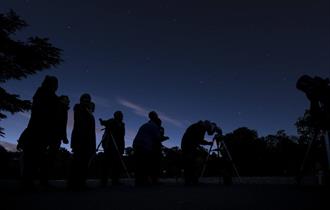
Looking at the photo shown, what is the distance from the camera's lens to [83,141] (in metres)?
6.94

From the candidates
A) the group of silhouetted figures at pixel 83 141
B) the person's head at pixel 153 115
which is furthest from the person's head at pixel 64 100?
the person's head at pixel 153 115

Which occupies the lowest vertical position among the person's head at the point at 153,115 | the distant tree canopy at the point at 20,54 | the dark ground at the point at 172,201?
the dark ground at the point at 172,201

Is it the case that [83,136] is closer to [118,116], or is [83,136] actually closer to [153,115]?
[118,116]

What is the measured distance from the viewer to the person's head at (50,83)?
266 inches

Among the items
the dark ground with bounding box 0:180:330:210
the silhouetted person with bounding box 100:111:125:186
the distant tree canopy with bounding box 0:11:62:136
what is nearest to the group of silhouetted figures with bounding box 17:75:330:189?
the silhouetted person with bounding box 100:111:125:186

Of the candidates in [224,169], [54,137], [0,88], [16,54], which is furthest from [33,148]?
[16,54]

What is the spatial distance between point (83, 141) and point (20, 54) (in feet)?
45.2

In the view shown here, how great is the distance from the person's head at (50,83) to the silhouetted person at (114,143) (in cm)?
273

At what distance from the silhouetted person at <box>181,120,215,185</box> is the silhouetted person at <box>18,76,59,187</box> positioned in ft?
12.9

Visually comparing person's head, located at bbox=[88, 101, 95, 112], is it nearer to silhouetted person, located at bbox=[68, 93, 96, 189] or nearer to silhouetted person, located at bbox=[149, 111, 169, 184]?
silhouetted person, located at bbox=[68, 93, 96, 189]

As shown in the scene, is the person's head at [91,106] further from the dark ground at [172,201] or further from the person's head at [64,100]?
the dark ground at [172,201]

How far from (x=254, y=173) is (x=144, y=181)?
4753 cm

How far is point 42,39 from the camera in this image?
17.9 metres

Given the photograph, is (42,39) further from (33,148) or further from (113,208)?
(113,208)
